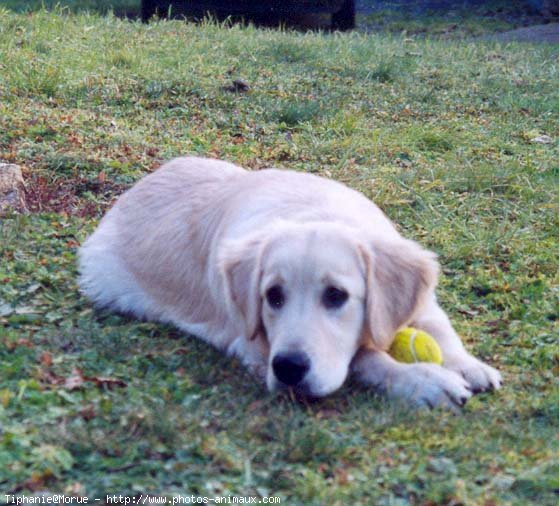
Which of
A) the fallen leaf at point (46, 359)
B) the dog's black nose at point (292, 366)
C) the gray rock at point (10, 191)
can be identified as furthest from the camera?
the gray rock at point (10, 191)

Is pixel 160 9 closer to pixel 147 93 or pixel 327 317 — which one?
pixel 147 93

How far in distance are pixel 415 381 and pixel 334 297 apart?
44cm

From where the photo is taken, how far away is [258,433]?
3.35 meters

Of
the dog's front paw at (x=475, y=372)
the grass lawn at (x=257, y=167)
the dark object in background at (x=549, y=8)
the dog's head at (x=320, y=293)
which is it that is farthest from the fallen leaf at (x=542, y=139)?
the dark object in background at (x=549, y=8)

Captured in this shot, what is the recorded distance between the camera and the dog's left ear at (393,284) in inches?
154

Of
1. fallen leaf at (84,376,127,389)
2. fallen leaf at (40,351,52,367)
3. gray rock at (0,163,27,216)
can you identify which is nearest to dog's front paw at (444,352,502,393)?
fallen leaf at (84,376,127,389)

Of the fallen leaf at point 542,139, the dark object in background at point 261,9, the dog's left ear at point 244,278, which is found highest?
the dark object in background at point 261,9

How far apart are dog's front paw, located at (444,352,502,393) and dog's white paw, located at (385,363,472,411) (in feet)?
0.41

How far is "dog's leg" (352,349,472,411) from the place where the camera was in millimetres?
3666

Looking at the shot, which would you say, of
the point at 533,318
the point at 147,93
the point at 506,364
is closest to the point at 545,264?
the point at 533,318

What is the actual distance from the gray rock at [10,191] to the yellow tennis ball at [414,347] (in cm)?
271

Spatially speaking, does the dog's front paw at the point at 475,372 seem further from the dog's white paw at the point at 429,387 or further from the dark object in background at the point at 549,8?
the dark object in background at the point at 549,8

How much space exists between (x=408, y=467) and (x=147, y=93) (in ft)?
18.7

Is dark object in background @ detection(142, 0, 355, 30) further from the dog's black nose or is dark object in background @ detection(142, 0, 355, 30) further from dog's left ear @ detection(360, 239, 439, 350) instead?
the dog's black nose
